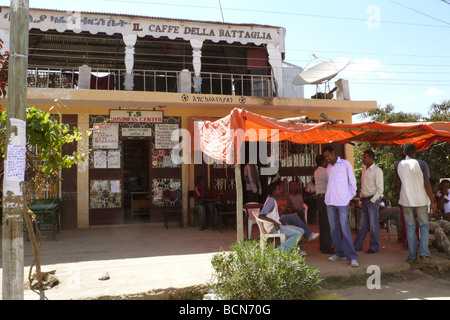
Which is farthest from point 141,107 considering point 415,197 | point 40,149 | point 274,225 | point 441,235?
point 441,235

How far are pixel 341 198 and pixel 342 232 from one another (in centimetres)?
53

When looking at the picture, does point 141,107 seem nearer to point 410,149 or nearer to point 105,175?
point 105,175

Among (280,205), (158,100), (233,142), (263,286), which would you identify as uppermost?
(158,100)

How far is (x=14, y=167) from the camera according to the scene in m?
3.23

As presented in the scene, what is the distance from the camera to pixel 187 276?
189 inches

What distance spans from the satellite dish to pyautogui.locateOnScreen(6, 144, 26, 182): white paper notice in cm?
889

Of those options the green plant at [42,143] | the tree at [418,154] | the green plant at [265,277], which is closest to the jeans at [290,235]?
the green plant at [265,277]

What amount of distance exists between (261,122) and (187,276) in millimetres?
2456

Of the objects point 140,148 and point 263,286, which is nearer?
point 263,286

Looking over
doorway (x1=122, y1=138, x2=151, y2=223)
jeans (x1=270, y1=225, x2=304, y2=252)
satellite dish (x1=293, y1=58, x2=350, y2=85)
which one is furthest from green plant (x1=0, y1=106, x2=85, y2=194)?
doorway (x1=122, y1=138, x2=151, y2=223)

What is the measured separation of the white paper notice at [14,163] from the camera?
10.5 ft

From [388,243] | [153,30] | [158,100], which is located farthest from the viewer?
[153,30]
